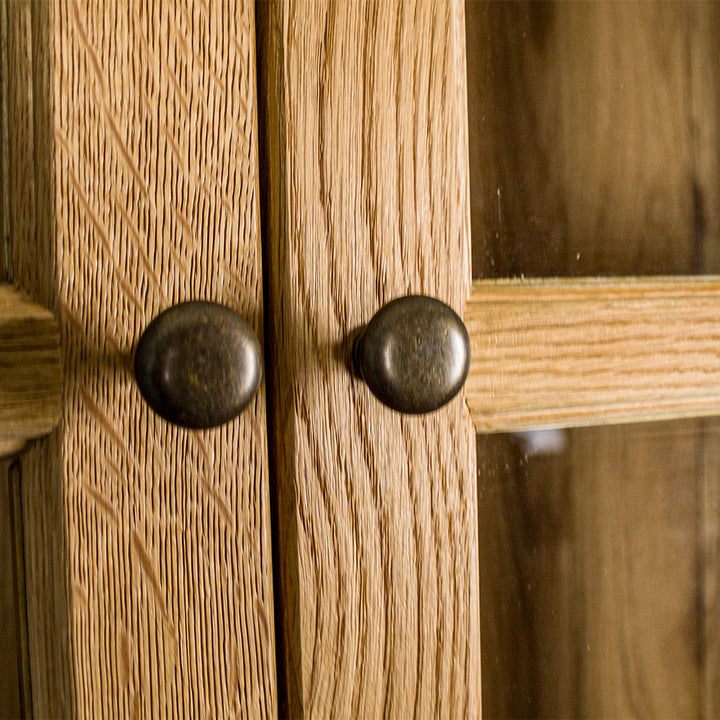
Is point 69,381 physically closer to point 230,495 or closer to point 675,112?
point 230,495

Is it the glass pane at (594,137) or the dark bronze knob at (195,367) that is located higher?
the glass pane at (594,137)

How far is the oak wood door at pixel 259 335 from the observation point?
0.22 metres

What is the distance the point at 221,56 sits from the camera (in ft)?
0.74

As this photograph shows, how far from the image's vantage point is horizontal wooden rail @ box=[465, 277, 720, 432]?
265 millimetres

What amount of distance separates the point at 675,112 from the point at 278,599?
0.89ft

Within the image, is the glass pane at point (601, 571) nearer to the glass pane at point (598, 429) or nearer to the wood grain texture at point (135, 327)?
the glass pane at point (598, 429)

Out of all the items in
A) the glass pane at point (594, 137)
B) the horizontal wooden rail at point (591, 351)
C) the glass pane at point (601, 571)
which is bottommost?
the glass pane at point (601, 571)

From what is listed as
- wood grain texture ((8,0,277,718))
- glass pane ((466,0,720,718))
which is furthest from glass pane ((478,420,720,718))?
wood grain texture ((8,0,277,718))

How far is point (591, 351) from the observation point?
28 centimetres

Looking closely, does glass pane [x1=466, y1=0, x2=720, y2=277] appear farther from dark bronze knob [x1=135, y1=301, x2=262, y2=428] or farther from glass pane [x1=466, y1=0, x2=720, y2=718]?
dark bronze knob [x1=135, y1=301, x2=262, y2=428]

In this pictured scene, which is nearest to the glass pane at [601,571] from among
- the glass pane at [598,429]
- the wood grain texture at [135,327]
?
the glass pane at [598,429]

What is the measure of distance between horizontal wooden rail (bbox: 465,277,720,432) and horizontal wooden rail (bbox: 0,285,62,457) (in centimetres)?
15

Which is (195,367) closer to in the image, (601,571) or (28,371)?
(28,371)

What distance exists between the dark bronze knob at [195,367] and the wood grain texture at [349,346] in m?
0.04
